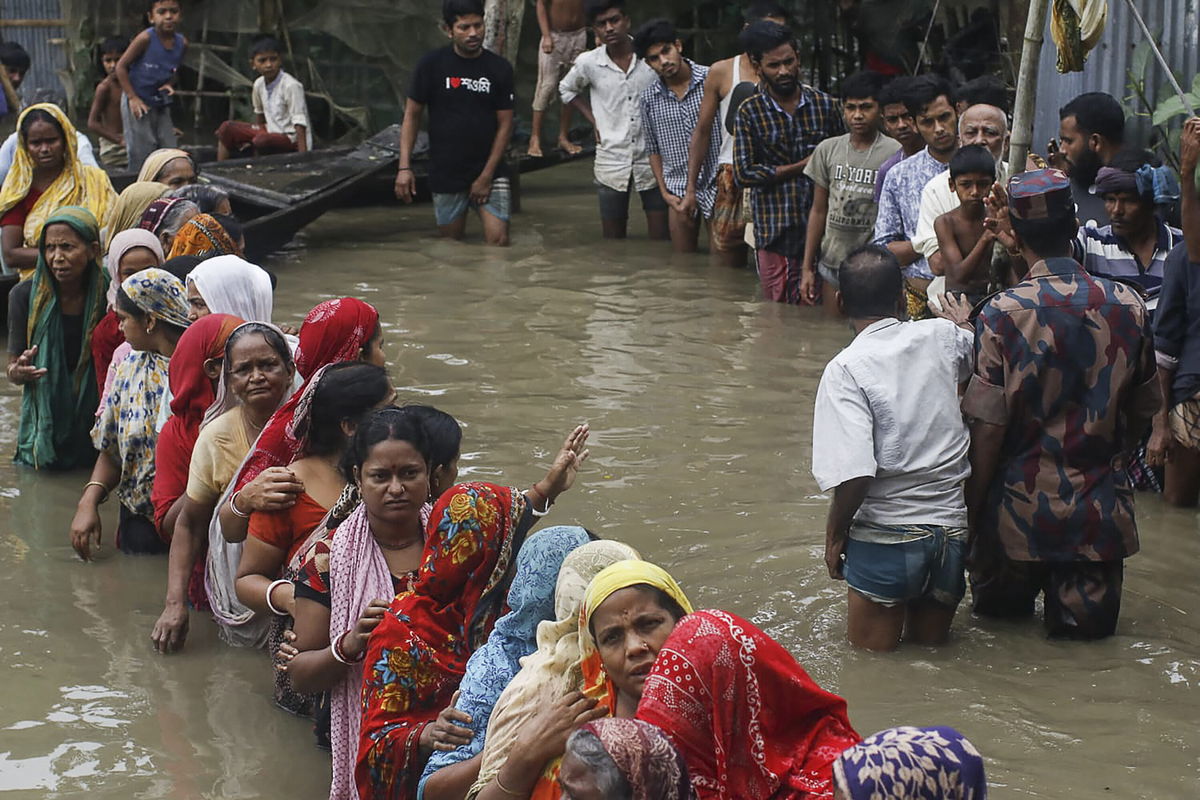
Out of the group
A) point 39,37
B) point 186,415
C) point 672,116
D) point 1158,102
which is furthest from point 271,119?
point 186,415

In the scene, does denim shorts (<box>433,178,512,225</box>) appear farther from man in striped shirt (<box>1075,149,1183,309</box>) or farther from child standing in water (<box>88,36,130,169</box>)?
man in striped shirt (<box>1075,149,1183,309</box>)

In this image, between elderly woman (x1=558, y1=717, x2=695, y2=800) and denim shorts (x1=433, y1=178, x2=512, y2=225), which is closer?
elderly woman (x1=558, y1=717, x2=695, y2=800)

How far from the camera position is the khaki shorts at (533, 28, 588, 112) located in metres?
13.5

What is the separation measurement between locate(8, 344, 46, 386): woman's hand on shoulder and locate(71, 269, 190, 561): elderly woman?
0.79 meters

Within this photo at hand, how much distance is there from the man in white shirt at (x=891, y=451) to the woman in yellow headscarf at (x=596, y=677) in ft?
4.40

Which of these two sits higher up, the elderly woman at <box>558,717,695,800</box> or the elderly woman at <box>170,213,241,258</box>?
the elderly woman at <box>170,213,241,258</box>

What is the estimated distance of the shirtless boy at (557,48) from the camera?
13430 mm

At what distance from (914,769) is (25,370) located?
520cm

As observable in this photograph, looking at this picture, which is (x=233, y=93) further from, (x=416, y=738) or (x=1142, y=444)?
(x=416, y=738)

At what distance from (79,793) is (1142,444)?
4315mm

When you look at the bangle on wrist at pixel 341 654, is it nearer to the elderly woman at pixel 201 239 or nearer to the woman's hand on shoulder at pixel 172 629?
the woman's hand on shoulder at pixel 172 629

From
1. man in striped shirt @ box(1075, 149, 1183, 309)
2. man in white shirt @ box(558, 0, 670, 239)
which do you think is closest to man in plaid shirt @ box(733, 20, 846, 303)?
man in white shirt @ box(558, 0, 670, 239)

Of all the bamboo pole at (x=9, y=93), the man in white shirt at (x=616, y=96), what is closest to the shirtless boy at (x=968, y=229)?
the man in white shirt at (x=616, y=96)

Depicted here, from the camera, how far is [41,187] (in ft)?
27.0
